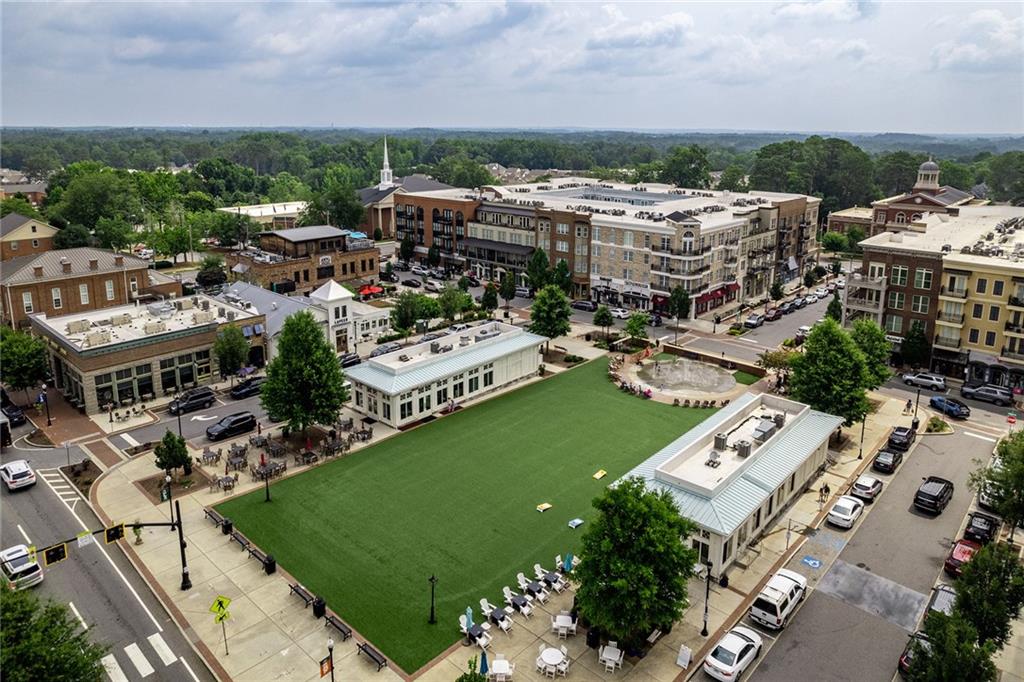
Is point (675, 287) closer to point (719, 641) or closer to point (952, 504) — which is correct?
point (952, 504)

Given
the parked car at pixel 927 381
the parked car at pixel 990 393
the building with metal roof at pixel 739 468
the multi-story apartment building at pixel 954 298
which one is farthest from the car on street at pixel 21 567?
the parked car at pixel 990 393

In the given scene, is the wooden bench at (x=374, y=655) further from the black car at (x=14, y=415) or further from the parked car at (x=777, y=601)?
the black car at (x=14, y=415)

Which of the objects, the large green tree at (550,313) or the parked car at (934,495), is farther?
the large green tree at (550,313)

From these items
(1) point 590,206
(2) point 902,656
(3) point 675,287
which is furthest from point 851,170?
(2) point 902,656

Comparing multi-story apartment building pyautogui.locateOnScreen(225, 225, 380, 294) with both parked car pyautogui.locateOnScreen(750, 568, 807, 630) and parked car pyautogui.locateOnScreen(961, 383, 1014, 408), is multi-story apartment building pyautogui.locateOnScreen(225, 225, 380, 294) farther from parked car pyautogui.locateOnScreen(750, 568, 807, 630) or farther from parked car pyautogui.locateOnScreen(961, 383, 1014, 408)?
parked car pyautogui.locateOnScreen(961, 383, 1014, 408)

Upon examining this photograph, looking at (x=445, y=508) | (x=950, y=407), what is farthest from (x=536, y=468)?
(x=950, y=407)

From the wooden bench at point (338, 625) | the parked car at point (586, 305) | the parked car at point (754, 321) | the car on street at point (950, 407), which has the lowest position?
the wooden bench at point (338, 625)

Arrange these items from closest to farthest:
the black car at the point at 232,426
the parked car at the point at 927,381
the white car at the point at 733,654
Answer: the white car at the point at 733,654 < the black car at the point at 232,426 < the parked car at the point at 927,381
